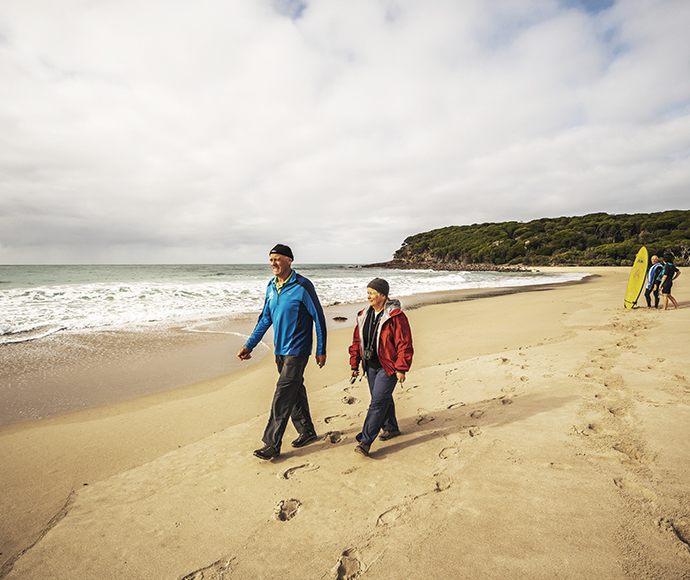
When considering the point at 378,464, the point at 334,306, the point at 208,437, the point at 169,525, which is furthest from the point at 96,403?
the point at 334,306

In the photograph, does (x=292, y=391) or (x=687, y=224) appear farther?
(x=687, y=224)

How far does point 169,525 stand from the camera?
2.38 meters

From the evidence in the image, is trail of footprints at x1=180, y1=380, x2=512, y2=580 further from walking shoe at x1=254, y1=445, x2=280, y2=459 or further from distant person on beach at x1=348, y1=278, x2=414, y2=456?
distant person on beach at x1=348, y1=278, x2=414, y2=456

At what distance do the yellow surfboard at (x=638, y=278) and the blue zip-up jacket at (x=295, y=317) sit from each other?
1137 centimetres

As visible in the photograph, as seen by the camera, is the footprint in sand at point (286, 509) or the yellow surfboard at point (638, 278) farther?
the yellow surfboard at point (638, 278)

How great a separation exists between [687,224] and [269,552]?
74586 millimetres

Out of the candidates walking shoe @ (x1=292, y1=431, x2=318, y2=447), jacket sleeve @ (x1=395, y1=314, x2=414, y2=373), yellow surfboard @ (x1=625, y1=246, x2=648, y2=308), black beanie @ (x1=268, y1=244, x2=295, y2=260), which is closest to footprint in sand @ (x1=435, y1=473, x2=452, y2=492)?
jacket sleeve @ (x1=395, y1=314, x2=414, y2=373)

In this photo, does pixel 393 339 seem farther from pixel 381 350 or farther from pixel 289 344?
pixel 289 344

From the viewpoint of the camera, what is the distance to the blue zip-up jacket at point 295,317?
327 cm

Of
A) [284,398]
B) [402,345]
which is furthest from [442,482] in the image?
[284,398]

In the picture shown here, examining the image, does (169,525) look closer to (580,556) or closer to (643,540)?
(580,556)

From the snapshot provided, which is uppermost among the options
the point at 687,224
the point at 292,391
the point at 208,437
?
the point at 687,224

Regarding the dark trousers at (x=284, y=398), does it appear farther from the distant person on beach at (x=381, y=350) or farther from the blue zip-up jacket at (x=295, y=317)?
the distant person on beach at (x=381, y=350)

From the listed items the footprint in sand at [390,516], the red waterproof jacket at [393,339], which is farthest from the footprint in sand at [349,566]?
the red waterproof jacket at [393,339]
